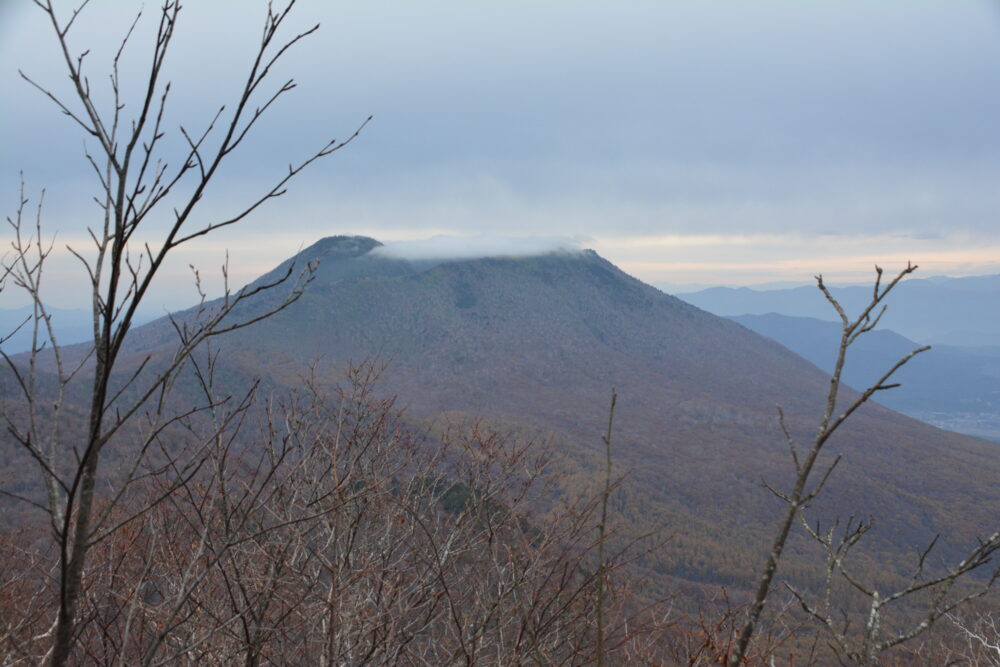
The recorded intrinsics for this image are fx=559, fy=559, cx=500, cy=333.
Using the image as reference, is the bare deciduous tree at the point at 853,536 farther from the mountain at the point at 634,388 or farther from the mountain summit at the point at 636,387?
the mountain summit at the point at 636,387

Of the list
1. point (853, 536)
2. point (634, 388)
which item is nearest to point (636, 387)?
point (634, 388)

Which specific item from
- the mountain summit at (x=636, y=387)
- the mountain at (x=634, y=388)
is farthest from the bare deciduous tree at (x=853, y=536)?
the mountain summit at (x=636, y=387)

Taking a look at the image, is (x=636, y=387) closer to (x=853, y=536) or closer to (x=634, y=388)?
(x=634, y=388)

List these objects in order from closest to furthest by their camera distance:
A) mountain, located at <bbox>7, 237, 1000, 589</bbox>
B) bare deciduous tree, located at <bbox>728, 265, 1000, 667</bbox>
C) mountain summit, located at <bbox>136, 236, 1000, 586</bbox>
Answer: bare deciduous tree, located at <bbox>728, 265, 1000, 667</bbox> < mountain, located at <bbox>7, 237, 1000, 589</bbox> < mountain summit, located at <bbox>136, 236, 1000, 586</bbox>

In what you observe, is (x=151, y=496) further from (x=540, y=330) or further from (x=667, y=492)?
(x=540, y=330)

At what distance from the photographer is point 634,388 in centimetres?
10856

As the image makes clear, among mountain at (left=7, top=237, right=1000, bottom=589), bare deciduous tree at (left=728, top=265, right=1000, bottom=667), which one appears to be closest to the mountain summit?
mountain at (left=7, top=237, right=1000, bottom=589)

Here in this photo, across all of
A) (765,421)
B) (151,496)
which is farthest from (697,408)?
(151,496)

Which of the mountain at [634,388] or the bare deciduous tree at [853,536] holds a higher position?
the bare deciduous tree at [853,536]

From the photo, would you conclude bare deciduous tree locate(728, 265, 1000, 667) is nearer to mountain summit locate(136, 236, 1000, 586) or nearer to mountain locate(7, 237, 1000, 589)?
mountain locate(7, 237, 1000, 589)

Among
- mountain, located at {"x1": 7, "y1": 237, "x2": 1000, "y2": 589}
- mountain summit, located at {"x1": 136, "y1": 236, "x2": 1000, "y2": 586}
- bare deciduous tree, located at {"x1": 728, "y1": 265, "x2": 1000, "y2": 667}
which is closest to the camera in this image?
bare deciduous tree, located at {"x1": 728, "y1": 265, "x2": 1000, "y2": 667}

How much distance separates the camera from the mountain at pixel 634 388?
65000 millimetres

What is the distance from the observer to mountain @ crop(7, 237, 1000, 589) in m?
65.0

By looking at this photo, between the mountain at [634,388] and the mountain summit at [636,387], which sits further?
the mountain summit at [636,387]
